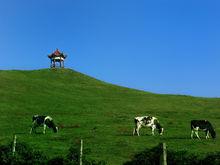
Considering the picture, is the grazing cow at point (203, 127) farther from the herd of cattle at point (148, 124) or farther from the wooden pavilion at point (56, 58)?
the wooden pavilion at point (56, 58)

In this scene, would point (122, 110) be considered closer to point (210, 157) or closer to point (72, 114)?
point (72, 114)

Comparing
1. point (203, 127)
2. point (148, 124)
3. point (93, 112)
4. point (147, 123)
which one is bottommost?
point (203, 127)

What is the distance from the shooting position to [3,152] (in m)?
33.2

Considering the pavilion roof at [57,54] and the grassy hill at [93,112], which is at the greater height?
the pavilion roof at [57,54]

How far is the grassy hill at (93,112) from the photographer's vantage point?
46156 millimetres

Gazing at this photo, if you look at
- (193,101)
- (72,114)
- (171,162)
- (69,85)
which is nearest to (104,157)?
(171,162)

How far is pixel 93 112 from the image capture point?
246 ft

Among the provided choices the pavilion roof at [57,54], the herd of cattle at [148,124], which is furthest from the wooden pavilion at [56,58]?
the herd of cattle at [148,124]

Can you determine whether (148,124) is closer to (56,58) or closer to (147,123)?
(147,123)

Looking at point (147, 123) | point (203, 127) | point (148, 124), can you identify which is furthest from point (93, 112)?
point (203, 127)

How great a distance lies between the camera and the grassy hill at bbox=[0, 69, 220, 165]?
4616 centimetres

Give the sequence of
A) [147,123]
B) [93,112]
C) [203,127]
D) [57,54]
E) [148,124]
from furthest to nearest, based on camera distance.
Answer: [57,54], [93,112], [147,123], [148,124], [203,127]

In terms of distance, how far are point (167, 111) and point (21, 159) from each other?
165 ft

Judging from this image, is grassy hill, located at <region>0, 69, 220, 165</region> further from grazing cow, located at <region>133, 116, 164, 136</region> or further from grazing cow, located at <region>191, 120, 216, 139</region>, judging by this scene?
grazing cow, located at <region>191, 120, 216, 139</region>
